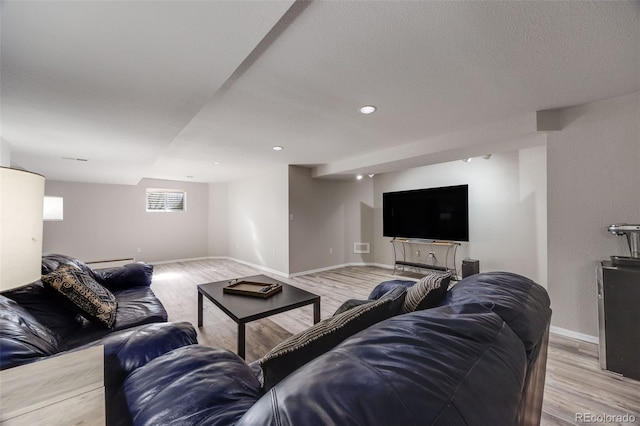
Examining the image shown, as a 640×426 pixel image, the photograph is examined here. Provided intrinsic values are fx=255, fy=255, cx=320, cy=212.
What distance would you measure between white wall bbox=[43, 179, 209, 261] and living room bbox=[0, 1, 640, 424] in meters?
1.18

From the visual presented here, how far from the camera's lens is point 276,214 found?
527 centimetres

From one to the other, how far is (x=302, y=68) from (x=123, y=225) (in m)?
6.45

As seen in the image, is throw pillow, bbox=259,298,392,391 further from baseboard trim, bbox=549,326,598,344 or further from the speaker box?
the speaker box

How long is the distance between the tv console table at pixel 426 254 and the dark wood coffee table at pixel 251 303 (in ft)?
9.54

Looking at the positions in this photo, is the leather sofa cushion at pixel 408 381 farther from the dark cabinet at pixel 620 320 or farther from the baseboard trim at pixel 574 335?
the baseboard trim at pixel 574 335


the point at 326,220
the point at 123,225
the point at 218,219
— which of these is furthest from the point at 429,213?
the point at 123,225

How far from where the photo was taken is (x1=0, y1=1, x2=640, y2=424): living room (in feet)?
4.09

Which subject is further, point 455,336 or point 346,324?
point 346,324

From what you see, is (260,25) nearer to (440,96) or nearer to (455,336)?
(455,336)

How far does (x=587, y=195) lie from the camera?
7.59 ft

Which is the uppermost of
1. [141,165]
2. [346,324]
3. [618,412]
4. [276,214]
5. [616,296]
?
[141,165]

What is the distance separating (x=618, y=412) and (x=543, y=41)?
2.23 meters

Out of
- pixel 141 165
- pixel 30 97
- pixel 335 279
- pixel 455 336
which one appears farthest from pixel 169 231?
pixel 455 336

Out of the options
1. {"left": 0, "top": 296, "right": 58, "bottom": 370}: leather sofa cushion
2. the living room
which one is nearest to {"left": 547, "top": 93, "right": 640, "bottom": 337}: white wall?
the living room
